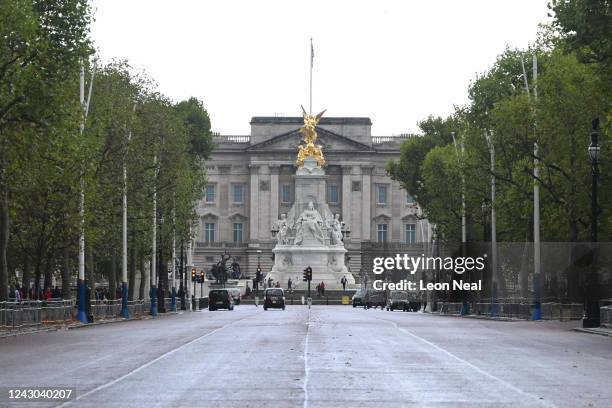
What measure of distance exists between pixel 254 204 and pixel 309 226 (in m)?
67.1

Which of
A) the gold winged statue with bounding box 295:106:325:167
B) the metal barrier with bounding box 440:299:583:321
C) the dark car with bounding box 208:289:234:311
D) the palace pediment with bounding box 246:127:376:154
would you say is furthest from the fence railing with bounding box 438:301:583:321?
the palace pediment with bounding box 246:127:376:154

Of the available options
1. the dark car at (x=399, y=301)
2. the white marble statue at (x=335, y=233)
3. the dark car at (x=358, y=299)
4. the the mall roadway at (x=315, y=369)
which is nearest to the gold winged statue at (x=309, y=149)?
the white marble statue at (x=335, y=233)

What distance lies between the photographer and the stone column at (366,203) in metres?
198

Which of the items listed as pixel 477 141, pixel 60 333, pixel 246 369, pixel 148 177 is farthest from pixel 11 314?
pixel 477 141

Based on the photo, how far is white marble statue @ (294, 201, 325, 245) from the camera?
132 metres

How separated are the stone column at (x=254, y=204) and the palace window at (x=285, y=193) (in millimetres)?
3476

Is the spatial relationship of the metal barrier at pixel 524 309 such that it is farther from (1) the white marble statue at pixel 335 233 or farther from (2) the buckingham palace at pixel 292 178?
(2) the buckingham palace at pixel 292 178

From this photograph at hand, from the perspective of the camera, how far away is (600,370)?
90.7 feet

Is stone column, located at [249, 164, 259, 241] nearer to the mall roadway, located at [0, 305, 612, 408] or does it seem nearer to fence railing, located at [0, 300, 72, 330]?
fence railing, located at [0, 300, 72, 330]

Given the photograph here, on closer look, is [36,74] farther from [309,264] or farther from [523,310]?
[309,264]

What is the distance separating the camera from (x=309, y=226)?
5192 inches

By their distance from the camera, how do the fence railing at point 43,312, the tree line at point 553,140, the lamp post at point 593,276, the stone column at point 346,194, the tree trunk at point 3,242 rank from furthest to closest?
the stone column at point 346,194 < the tree trunk at point 3,242 < the tree line at point 553,140 < the lamp post at point 593,276 < the fence railing at point 43,312

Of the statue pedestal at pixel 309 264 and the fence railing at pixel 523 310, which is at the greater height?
the statue pedestal at pixel 309 264

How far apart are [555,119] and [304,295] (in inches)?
2522
